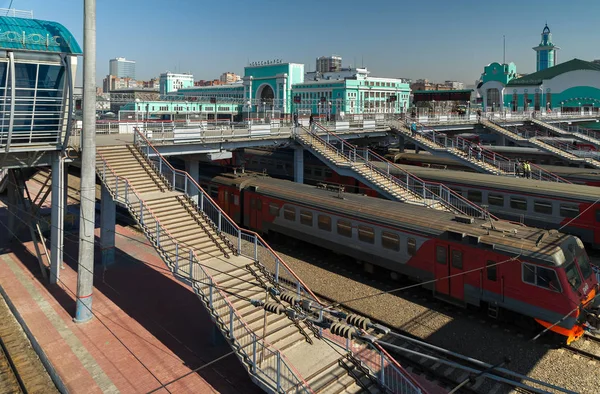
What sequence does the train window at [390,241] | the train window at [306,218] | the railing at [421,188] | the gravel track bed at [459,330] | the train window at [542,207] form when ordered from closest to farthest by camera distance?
1. the gravel track bed at [459,330]
2. the train window at [390,241]
3. the train window at [306,218]
4. the train window at [542,207]
5. the railing at [421,188]

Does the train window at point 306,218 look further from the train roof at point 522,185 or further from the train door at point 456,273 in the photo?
the train roof at point 522,185

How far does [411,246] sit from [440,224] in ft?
4.47

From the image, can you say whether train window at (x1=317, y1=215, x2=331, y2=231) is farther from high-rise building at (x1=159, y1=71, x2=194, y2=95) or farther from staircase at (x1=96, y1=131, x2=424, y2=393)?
high-rise building at (x1=159, y1=71, x2=194, y2=95)

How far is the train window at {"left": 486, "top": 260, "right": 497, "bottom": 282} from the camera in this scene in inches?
568

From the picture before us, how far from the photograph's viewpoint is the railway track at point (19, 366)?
1188 cm

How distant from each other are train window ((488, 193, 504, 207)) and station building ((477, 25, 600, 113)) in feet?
179

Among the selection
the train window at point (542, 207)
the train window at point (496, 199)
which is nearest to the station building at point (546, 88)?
the train window at point (496, 199)

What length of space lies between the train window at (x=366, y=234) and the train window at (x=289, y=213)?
13.7ft

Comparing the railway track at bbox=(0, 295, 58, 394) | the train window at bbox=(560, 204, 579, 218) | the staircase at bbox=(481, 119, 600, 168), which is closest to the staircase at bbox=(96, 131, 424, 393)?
the railway track at bbox=(0, 295, 58, 394)

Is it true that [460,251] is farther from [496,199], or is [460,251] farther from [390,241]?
[496,199]

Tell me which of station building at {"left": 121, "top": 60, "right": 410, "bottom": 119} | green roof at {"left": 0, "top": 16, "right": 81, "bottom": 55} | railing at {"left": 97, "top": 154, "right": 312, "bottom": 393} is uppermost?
station building at {"left": 121, "top": 60, "right": 410, "bottom": 119}

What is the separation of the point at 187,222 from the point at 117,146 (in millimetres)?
5891

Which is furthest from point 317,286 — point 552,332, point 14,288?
point 14,288

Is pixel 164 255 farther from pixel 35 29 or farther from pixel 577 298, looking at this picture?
pixel 577 298
